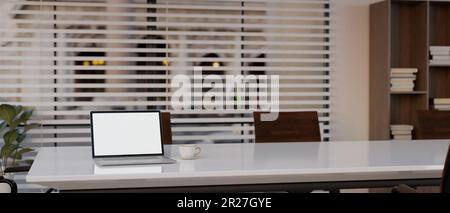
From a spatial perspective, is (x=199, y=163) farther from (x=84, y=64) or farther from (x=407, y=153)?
(x=84, y=64)

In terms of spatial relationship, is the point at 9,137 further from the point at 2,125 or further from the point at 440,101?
the point at 440,101

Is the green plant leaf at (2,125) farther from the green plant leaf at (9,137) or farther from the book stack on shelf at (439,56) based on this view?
the book stack on shelf at (439,56)

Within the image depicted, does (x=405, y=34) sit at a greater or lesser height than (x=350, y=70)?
greater

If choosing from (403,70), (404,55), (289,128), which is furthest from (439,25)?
(289,128)

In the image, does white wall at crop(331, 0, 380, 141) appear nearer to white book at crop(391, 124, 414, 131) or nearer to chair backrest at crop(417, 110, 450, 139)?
white book at crop(391, 124, 414, 131)

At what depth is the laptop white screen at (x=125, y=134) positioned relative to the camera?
2.50 m

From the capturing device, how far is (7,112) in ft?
15.8

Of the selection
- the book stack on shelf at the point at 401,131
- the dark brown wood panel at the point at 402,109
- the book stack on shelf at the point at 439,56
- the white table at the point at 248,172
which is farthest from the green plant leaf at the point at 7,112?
the book stack on shelf at the point at 439,56

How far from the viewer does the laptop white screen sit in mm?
2498

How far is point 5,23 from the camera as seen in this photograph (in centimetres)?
500

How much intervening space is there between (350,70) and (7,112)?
3088mm

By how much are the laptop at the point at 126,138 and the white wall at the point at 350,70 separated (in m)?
3.26

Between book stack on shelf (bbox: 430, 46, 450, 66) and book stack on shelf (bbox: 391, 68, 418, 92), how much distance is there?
A: 193mm

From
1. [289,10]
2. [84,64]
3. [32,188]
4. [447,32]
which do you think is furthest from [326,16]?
[32,188]
